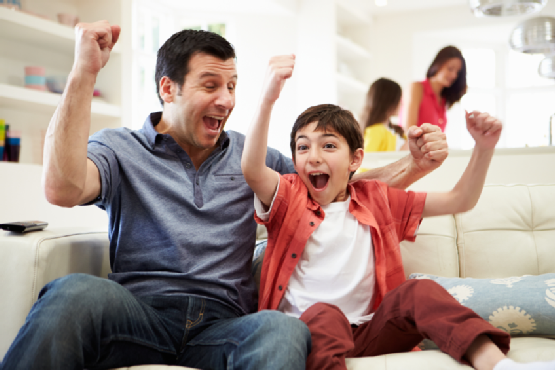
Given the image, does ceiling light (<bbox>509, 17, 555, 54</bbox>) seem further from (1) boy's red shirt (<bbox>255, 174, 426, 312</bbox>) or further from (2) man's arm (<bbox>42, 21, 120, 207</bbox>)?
(2) man's arm (<bbox>42, 21, 120, 207</bbox>)

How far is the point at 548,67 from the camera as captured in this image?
4230 millimetres

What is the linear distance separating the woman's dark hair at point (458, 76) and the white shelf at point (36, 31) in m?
2.30

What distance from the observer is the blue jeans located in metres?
0.91

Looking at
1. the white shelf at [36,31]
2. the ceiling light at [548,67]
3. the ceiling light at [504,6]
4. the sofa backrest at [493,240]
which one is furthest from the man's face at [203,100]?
the ceiling light at [548,67]

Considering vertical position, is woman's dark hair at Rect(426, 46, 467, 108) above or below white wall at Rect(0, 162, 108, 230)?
above

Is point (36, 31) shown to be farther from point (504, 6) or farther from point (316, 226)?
point (504, 6)

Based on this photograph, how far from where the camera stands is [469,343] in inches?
40.8

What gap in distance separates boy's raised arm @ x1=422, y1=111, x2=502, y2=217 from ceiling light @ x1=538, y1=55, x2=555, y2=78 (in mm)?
3381

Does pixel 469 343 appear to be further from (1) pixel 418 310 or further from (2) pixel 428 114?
(2) pixel 428 114

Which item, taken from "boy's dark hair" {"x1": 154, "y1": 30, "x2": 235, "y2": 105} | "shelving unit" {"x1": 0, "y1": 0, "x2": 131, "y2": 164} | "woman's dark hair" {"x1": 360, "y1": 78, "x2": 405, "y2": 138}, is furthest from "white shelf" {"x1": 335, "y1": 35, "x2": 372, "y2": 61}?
"boy's dark hair" {"x1": 154, "y1": 30, "x2": 235, "y2": 105}

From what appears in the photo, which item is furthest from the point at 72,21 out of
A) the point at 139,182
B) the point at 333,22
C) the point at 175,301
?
the point at 333,22

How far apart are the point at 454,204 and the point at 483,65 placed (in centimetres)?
620

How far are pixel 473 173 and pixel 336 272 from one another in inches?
18.9

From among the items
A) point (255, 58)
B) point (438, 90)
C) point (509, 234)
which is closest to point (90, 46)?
point (509, 234)
